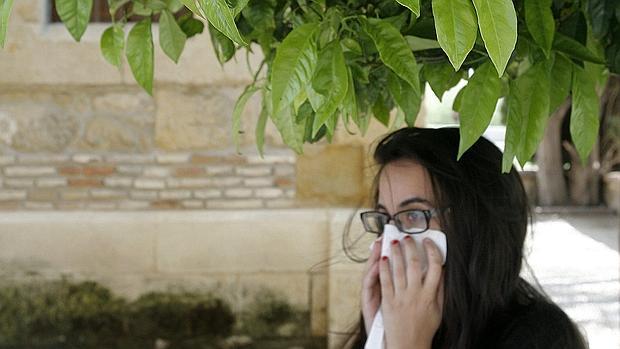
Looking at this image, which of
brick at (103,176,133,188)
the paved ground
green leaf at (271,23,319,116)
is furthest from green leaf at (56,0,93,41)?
brick at (103,176,133,188)

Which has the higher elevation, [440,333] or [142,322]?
[440,333]

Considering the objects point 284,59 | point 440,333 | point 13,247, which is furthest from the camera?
point 13,247

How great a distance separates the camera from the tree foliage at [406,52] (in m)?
0.56

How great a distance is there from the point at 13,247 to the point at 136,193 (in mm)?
682

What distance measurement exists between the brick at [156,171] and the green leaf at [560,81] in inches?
128

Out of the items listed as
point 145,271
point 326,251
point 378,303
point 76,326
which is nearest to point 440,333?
→ point 378,303

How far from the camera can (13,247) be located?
390cm

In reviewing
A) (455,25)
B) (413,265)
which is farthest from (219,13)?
(413,265)

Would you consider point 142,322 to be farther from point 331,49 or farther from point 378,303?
point 331,49

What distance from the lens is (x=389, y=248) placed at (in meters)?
1.49

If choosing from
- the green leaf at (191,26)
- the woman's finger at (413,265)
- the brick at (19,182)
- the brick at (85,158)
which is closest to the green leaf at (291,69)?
the green leaf at (191,26)

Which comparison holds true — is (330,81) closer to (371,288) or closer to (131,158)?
(371,288)

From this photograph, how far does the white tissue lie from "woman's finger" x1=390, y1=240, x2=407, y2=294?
19 mm

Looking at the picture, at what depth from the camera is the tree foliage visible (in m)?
0.56
